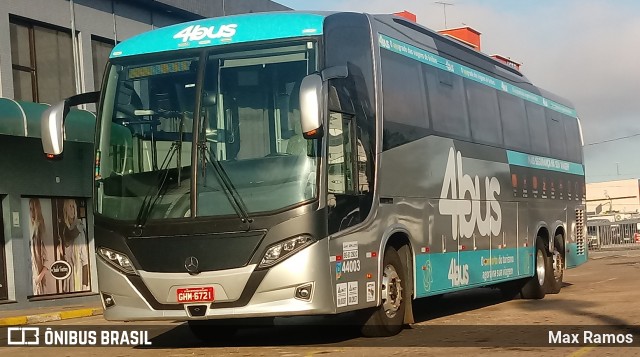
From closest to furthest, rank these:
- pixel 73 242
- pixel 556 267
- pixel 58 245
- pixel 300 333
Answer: pixel 300 333, pixel 556 267, pixel 58 245, pixel 73 242

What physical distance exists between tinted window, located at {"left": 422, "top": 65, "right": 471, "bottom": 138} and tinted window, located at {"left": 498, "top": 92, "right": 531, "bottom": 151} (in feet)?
6.79

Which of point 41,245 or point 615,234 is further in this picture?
point 615,234

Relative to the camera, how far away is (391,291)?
12.1 m

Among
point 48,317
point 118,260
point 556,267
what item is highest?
point 118,260

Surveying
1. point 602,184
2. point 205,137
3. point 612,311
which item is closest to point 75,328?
point 205,137

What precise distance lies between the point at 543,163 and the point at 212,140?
32.5 ft

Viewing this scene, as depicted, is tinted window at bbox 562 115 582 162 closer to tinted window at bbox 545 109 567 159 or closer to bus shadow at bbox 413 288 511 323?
tinted window at bbox 545 109 567 159

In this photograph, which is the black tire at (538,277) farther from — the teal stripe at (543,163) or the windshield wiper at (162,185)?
the windshield wiper at (162,185)

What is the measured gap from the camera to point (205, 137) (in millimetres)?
10445

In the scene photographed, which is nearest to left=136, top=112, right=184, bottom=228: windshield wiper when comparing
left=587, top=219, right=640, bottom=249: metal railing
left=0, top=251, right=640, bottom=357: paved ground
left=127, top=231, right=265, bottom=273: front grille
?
left=127, top=231, right=265, bottom=273: front grille

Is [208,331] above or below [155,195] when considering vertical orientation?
below

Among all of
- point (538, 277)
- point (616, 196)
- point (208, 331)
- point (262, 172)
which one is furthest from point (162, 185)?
point (616, 196)

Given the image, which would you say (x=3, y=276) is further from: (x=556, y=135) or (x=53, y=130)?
(x=53, y=130)

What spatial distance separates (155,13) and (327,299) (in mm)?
18703
